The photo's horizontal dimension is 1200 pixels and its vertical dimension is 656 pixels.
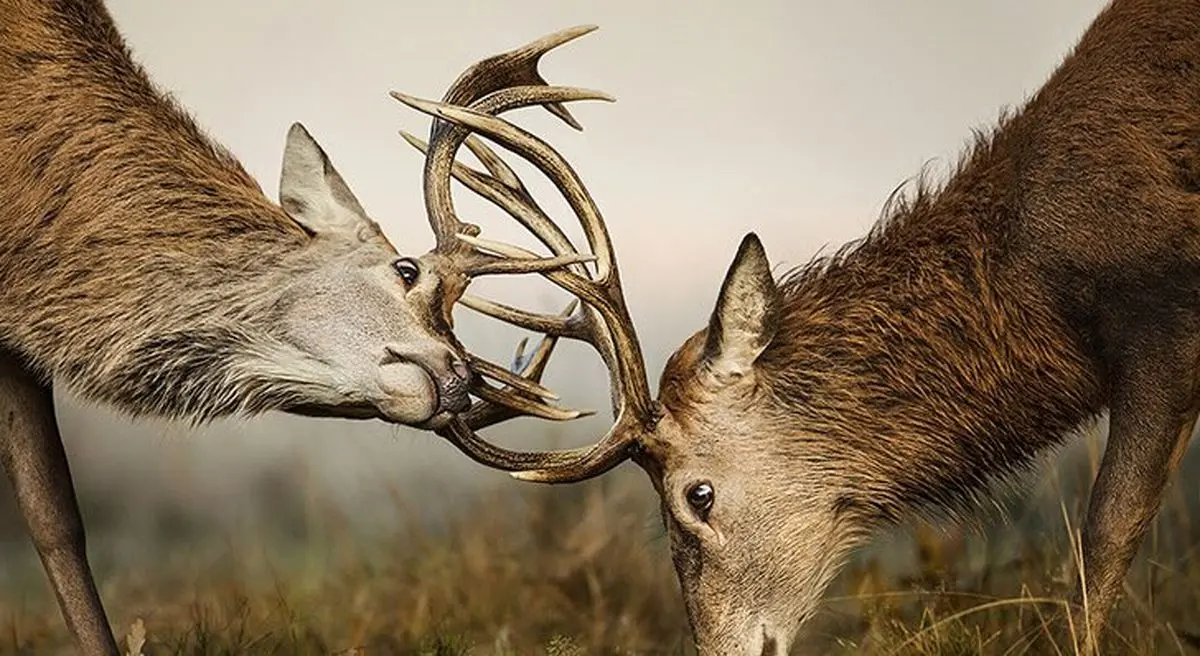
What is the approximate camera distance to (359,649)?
19.4 feet

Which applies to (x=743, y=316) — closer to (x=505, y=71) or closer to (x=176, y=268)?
(x=505, y=71)

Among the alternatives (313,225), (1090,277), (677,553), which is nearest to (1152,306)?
(1090,277)

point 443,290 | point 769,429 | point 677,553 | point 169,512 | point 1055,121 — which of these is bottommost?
point 169,512

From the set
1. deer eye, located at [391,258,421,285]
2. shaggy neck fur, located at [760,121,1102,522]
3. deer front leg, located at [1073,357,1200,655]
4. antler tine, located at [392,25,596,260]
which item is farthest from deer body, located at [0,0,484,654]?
deer front leg, located at [1073,357,1200,655]

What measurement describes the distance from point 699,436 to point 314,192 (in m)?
1.17

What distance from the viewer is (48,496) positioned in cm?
555

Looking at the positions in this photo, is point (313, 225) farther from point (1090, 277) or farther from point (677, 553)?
point (1090, 277)

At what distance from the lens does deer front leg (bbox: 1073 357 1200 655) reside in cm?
516

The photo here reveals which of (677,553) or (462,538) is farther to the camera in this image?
(462,538)

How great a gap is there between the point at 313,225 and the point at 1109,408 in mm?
2087

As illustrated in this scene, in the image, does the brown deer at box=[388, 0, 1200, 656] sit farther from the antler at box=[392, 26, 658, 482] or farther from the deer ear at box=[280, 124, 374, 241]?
the deer ear at box=[280, 124, 374, 241]

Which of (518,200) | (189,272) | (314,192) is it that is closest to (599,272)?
(518,200)

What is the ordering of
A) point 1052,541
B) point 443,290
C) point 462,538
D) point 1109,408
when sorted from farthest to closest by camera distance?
1. point 462,538
2. point 1052,541
3. point 1109,408
4. point 443,290

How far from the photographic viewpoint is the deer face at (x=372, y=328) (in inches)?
191
